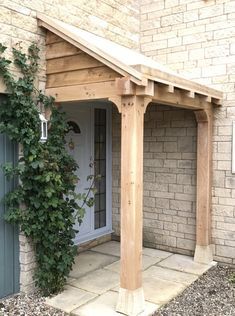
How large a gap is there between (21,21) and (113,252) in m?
4.29

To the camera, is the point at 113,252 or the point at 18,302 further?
the point at 113,252

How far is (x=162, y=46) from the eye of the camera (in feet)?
22.5

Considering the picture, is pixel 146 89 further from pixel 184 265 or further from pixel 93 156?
pixel 184 265

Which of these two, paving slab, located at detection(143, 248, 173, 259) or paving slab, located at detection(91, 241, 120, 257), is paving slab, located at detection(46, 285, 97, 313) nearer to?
paving slab, located at detection(91, 241, 120, 257)

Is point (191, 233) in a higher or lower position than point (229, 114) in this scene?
lower

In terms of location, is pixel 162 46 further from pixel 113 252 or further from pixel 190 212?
pixel 113 252

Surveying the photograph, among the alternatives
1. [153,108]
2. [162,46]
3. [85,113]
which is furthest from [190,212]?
[162,46]

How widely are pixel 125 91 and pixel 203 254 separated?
3511mm

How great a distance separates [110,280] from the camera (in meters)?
5.48

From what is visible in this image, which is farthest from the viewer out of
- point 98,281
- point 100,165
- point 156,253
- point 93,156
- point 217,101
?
point 100,165

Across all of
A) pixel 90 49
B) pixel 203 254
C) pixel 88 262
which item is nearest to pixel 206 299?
pixel 203 254

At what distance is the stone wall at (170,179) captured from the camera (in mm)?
6625

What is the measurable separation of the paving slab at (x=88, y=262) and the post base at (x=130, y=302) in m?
1.39

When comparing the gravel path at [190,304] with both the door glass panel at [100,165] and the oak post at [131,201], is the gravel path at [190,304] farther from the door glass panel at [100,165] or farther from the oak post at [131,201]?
the door glass panel at [100,165]
